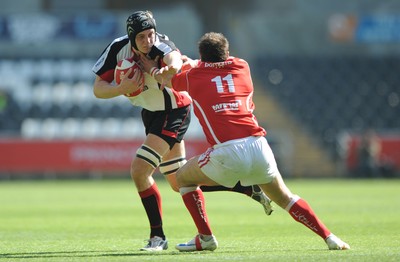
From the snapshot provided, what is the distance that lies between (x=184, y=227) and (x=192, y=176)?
3561 mm

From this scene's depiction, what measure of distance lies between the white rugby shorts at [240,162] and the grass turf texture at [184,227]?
2.24 feet

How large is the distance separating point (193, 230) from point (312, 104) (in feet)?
71.1

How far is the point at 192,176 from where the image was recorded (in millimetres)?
8594

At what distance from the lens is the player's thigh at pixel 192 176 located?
853 cm

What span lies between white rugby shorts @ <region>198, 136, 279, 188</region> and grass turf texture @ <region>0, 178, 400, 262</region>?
68 centimetres

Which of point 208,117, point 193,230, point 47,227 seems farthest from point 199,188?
point 47,227

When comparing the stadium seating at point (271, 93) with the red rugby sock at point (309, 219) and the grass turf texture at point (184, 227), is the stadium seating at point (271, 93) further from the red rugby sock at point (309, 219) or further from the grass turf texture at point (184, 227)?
the red rugby sock at point (309, 219)

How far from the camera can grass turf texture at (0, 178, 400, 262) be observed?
834 cm

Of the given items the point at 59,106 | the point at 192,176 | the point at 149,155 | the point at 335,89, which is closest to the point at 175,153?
the point at 149,155

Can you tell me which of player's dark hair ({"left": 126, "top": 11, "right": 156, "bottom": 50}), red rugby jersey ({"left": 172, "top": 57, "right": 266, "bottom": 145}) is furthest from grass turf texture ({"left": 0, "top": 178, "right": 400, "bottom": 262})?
player's dark hair ({"left": 126, "top": 11, "right": 156, "bottom": 50})

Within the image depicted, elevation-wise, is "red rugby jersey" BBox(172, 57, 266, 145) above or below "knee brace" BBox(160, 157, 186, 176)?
above

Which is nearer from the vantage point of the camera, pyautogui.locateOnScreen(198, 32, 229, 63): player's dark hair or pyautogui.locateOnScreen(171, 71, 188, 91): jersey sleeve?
pyautogui.locateOnScreen(198, 32, 229, 63): player's dark hair

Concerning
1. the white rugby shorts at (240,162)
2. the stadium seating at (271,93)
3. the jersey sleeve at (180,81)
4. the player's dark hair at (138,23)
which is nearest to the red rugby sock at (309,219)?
the white rugby shorts at (240,162)

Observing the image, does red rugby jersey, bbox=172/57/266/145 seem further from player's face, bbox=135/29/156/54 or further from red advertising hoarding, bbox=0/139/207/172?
red advertising hoarding, bbox=0/139/207/172
